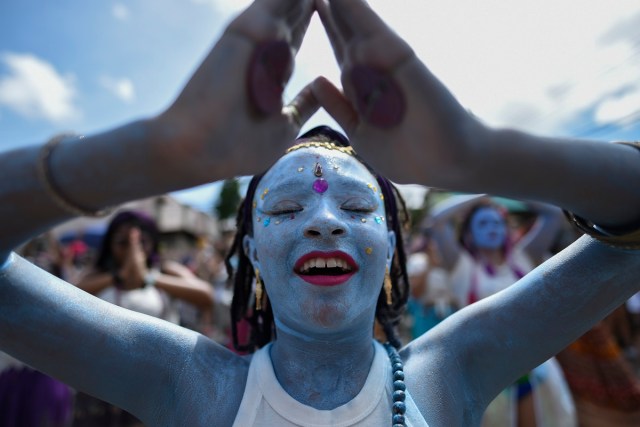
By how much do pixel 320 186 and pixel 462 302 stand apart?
2.79 metres

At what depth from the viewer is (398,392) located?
53.8 inches

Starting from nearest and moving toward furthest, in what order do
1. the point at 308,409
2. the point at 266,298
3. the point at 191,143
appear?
the point at 191,143 → the point at 308,409 → the point at 266,298

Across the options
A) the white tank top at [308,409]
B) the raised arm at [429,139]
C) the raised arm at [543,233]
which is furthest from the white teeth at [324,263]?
the raised arm at [543,233]

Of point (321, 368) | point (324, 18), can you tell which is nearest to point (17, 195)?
point (324, 18)

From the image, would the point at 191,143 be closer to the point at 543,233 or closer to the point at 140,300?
the point at 140,300

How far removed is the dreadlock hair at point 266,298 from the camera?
A: 177cm

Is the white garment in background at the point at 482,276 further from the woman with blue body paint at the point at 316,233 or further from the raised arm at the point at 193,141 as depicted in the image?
the raised arm at the point at 193,141

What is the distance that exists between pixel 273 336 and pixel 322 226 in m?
0.73

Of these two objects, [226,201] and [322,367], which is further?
[226,201]

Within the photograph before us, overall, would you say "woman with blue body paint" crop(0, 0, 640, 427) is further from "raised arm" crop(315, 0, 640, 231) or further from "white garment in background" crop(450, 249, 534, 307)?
"white garment in background" crop(450, 249, 534, 307)

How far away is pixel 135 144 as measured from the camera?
833 mm

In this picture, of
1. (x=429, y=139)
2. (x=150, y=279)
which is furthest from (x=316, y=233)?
(x=150, y=279)

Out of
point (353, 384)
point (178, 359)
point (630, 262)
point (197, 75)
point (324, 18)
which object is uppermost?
point (324, 18)

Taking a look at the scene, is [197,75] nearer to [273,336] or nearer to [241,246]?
[241,246]
